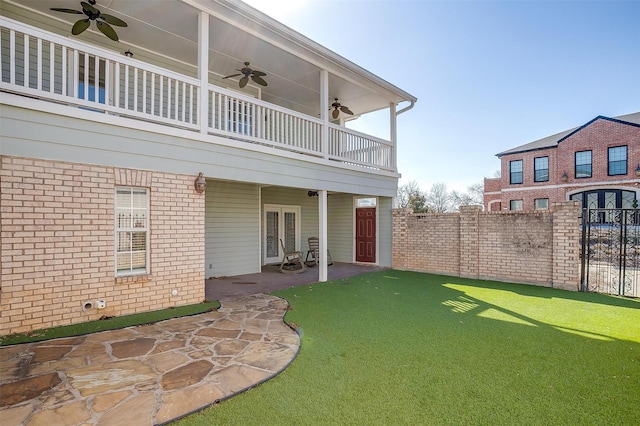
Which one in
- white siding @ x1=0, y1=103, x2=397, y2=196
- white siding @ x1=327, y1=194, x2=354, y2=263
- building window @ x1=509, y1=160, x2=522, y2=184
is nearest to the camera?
white siding @ x1=0, y1=103, x2=397, y2=196

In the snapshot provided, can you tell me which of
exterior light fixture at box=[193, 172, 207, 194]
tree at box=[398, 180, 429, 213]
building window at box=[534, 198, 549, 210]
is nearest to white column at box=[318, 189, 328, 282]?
exterior light fixture at box=[193, 172, 207, 194]

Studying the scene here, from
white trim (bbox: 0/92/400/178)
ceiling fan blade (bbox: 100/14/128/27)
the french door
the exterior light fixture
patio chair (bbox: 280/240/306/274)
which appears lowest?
patio chair (bbox: 280/240/306/274)

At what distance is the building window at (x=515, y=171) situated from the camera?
81.9 ft

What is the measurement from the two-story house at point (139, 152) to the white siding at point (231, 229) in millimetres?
Result: 39

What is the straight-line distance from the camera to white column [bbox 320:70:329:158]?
772cm

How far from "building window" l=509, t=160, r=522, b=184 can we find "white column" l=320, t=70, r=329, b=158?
23.3 m

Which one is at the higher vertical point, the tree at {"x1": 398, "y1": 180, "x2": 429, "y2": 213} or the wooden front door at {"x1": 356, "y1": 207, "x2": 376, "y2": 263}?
the tree at {"x1": 398, "y1": 180, "x2": 429, "y2": 213}

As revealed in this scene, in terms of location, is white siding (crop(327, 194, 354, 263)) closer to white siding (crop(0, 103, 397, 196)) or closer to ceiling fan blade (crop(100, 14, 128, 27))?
white siding (crop(0, 103, 397, 196))

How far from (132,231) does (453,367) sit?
5.00m

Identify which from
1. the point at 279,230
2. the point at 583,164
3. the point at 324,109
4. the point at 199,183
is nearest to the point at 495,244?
the point at 324,109

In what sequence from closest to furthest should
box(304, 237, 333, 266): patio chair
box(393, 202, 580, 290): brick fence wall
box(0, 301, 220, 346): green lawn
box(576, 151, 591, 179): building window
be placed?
box(0, 301, 220, 346): green lawn < box(393, 202, 580, 290): brick fence wall < box(304, 237, 333, 266): patio chair < box(576, 151, 591, 179): building window

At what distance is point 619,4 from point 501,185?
20.7 metres

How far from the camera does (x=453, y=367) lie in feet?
10.7

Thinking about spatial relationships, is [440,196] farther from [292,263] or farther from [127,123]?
[127,123]
